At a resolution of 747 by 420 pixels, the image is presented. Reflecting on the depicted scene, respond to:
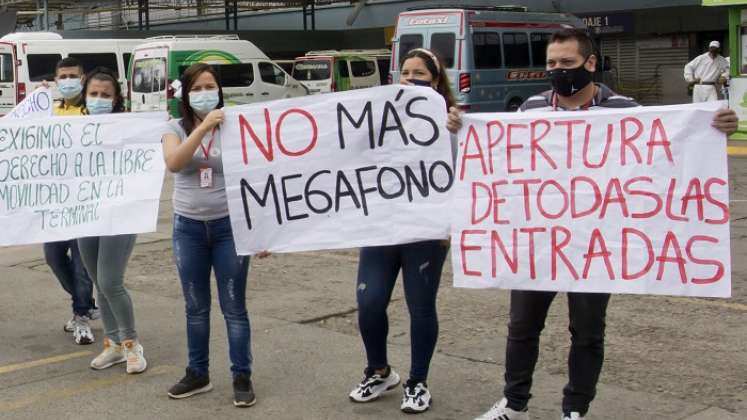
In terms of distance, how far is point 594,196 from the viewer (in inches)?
168

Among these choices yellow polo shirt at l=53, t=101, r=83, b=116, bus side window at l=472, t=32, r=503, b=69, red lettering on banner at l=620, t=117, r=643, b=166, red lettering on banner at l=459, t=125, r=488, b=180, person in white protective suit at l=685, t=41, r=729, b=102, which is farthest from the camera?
bus side window at l=472, t=32, r=503, b=69

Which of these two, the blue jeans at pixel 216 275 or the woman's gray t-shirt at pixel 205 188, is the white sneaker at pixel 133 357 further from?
the woman's gray t-shirt at pixel 205 188

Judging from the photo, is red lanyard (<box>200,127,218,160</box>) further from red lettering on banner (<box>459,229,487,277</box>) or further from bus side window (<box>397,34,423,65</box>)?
bus side window (<box>397,34,423,65</box>)

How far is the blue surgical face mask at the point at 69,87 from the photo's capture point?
6.23 metres

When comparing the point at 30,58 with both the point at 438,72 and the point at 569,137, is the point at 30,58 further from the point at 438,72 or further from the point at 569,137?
the point at 569,137

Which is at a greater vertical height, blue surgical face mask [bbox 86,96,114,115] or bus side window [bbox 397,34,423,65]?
bus side window [bbox 397,34,423,65]

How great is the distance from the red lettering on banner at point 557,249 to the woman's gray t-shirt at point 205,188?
5.15 feet

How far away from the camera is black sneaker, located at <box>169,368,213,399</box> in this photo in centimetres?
520

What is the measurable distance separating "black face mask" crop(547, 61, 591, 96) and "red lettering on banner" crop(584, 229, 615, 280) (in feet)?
1.88

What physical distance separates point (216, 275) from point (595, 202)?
1.87m

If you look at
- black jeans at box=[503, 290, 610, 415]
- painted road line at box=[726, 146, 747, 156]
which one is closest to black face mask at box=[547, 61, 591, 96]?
black jeans at box=[503, 290, 610, 415]

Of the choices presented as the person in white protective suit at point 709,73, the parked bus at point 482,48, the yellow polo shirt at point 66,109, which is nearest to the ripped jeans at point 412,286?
the yellow polo shirt at point 66,109

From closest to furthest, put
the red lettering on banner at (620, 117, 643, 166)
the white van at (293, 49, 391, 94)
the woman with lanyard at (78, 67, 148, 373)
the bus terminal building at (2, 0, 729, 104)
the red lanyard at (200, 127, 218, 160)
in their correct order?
the red lettering on banner at (620, 117, 643, 166), the red lanyard at (200, 127, 218, 160), the woman with lanyard at (78, 67, 148, 373), the white van at (293, 49, 391, 94), the bus terminal building at (2, 0, 729, 104)

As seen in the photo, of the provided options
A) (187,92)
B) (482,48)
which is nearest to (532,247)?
(187,92)
